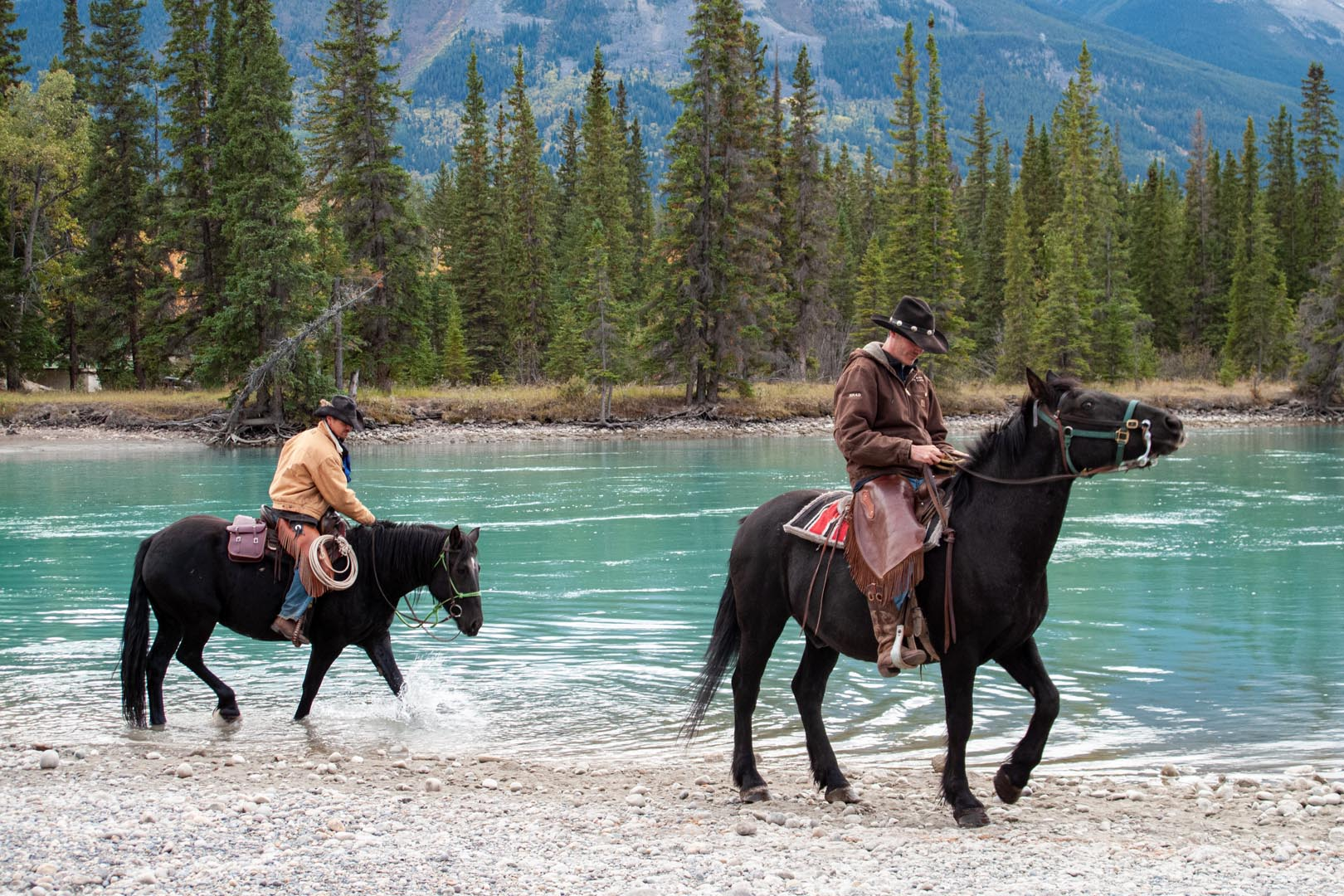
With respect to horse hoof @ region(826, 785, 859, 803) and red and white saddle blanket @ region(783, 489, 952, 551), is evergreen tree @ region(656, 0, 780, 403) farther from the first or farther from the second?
horse hoof @ region(826, 785, 859, 803)

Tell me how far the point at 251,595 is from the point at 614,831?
4.32m

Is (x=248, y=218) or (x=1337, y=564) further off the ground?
(x=248, y=218)

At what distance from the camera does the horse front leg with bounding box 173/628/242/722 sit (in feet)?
32.0

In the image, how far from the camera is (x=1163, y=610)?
49.6 feet

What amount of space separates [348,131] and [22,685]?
159ft

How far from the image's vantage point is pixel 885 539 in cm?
693

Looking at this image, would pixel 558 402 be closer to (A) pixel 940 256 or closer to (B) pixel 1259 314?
(A) pixel 940 256

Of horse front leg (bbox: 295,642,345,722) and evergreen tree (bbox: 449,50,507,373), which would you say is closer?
horse front leg (bbox: 295,642,345,722)

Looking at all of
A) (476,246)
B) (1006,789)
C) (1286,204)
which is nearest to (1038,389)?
(1006,789)

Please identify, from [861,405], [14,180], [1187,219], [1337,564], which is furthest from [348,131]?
[1187,219]

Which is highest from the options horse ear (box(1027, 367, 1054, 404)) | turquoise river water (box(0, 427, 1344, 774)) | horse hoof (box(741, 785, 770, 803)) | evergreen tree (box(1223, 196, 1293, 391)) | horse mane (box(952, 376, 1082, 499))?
evergreen tree (box(1223, 196, 1293, 391))

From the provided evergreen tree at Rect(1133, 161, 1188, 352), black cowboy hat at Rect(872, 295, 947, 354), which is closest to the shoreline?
evergreen tree at Rect(1133, 161, 1188, 352)

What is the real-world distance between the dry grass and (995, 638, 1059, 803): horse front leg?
47624 millimetres

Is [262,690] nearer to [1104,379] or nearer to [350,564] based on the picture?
[350,564]
